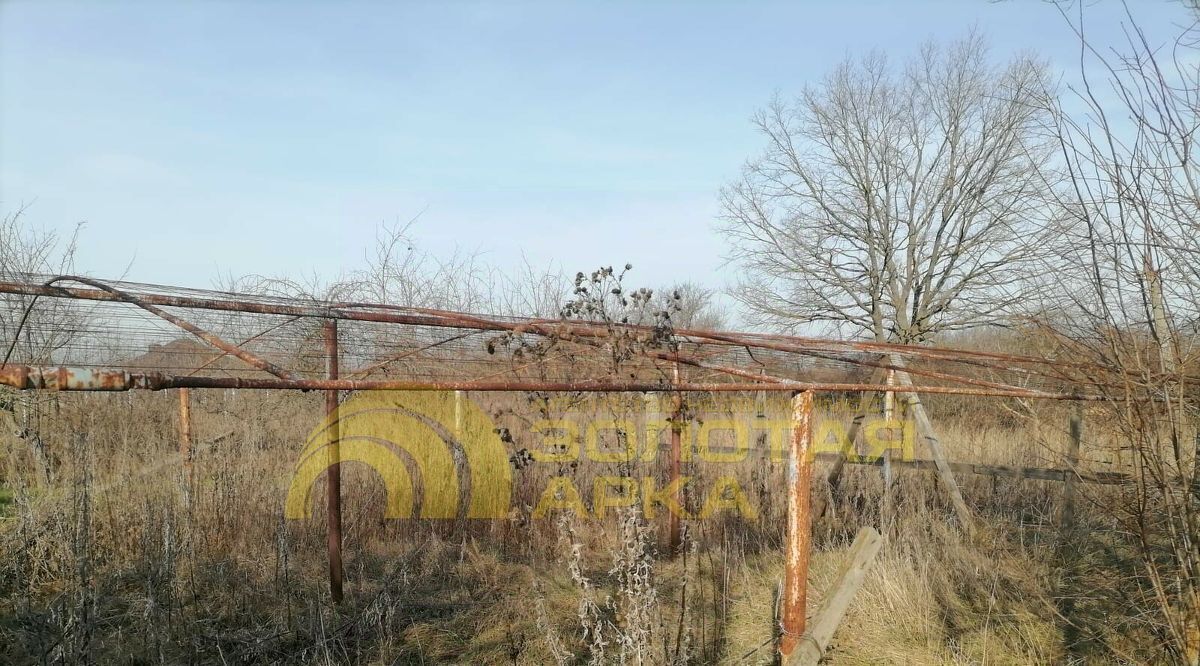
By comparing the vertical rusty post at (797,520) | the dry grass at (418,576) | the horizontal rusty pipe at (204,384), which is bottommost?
the dry grass at (418,576)

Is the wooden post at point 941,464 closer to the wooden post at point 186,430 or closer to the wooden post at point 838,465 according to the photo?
the wooden post at point 838,465

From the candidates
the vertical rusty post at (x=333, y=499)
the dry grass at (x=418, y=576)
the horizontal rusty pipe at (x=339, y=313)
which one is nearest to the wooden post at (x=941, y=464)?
the dry grass at (x=418, y=576)

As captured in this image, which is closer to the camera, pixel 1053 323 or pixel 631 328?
pixel 1053 323

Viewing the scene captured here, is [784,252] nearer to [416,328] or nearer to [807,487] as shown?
[416,328]

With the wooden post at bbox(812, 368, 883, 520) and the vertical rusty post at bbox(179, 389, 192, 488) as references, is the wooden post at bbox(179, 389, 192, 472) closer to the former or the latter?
the vertical rusty post at bbox(179, 389, 192, 488)

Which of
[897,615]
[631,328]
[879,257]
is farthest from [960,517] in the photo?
[879,257]

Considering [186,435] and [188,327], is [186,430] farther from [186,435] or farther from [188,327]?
[188,327]

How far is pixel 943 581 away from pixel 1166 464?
7.30 ft

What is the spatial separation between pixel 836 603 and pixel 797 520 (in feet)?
Answer: 2.60

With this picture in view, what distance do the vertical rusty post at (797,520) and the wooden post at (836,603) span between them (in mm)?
80

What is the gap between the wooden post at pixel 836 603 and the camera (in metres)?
3.47

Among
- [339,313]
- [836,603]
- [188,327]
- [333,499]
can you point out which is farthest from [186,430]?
[836,603]

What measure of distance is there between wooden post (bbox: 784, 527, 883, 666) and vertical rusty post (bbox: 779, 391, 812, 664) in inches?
3.1

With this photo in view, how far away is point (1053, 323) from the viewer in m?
→ 4.08
